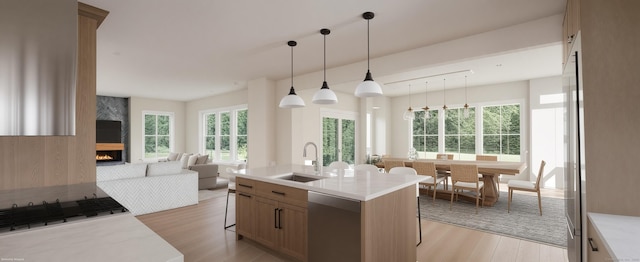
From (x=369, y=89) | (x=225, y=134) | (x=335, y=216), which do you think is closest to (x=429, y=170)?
(x=369, y=89)

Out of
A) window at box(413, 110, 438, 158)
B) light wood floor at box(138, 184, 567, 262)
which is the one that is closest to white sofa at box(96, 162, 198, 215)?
light wood floor at box(138, 184, 567, 262)

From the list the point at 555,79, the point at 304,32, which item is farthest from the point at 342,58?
the point at 555,79

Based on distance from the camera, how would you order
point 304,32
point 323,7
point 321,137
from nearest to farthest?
point 323,7
point 304,32
point 321,137

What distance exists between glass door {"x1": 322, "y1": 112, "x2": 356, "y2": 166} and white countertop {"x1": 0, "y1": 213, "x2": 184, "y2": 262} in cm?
601

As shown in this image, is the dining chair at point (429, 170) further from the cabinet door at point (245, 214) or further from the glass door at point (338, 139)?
the cabinet door at point (245, 214)

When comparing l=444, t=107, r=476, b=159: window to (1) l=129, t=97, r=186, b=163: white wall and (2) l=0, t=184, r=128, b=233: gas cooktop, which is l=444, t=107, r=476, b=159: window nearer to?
(2) l=0, t=184, r=128, b=233: gas cooktop

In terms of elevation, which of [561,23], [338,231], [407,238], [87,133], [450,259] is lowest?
[450,259]

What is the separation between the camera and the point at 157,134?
928 centimetres

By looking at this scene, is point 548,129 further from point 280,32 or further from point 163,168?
point 163,168

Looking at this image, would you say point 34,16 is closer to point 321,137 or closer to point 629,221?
point 629,221

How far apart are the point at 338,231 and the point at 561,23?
3.14 meters

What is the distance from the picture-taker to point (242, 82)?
649 cm

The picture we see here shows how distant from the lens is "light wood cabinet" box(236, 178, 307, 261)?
2451 millimetres

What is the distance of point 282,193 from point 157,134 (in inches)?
334
